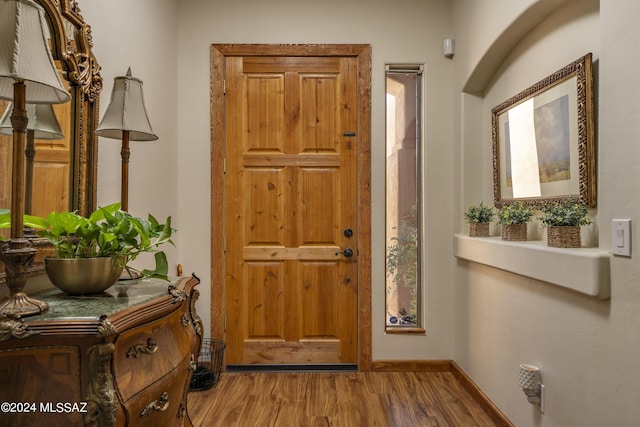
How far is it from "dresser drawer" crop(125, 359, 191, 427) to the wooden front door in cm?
158

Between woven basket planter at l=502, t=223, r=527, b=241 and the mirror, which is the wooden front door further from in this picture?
the mirror

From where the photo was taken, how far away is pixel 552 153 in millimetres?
2023

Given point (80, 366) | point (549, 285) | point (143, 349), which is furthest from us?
point (549, 285)

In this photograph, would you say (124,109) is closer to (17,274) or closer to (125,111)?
(125,111)

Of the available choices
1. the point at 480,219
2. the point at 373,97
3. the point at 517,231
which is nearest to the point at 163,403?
the point at 517,231

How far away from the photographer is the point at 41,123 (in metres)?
1.52

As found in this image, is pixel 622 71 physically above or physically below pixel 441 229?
above

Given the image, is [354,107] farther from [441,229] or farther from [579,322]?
[579,322]

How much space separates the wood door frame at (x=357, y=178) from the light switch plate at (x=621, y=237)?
5.77 ft

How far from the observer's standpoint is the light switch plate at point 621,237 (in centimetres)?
136

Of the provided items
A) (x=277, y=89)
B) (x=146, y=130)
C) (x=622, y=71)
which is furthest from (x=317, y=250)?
(x=622, y=71)

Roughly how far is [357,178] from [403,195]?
0.38m

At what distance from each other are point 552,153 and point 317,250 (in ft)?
5.36

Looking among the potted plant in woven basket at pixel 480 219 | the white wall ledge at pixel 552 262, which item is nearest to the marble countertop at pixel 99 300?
the white wall ledge at pixel 552 262
